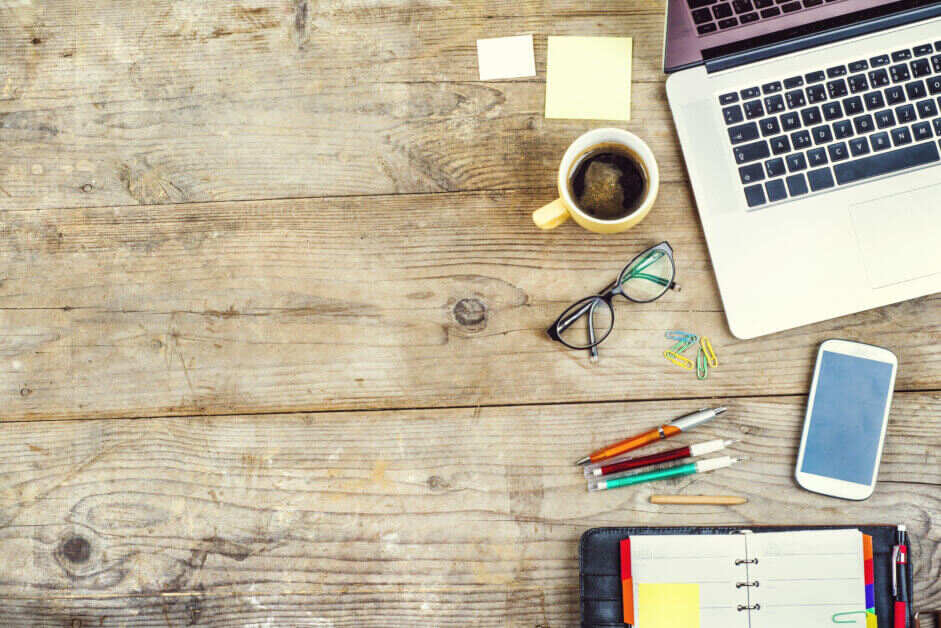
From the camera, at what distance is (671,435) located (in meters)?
0.94

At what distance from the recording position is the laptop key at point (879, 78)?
2.99ft

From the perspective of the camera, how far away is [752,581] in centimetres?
89

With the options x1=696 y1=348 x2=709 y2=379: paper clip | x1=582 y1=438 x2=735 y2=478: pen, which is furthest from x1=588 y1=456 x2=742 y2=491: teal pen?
x1=696 y1=348 x2=709 y2=379: paper clip

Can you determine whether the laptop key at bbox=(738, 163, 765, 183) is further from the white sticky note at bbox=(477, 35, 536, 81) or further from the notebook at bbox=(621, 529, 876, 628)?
the notebook at bbox=(621, 529, 876, 628)

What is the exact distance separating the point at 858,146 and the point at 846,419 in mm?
356

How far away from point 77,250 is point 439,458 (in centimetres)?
60

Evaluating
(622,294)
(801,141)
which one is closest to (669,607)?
(622,294)

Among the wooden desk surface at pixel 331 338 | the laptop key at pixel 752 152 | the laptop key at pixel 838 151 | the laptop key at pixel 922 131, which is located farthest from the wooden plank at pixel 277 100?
the laptop key at pixel 922 131

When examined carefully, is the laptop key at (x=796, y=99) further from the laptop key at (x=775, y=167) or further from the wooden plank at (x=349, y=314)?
the wooden plank at (x=349, y=314)

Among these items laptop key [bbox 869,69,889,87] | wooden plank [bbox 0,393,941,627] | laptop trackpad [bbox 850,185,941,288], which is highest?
laptop key [bbox 869,69,889,87]

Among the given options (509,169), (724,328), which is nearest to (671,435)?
(724,328)

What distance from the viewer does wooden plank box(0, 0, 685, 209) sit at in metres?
0.98

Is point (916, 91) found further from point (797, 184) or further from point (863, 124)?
point (797, 184)

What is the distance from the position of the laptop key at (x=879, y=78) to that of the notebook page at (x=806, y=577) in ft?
1.91
